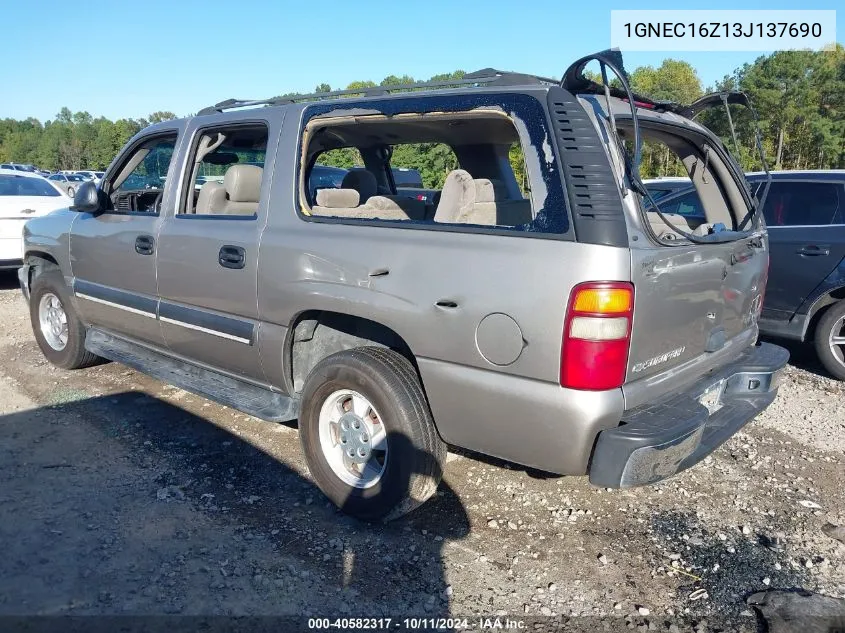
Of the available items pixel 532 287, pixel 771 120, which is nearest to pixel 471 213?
pixel 532 287

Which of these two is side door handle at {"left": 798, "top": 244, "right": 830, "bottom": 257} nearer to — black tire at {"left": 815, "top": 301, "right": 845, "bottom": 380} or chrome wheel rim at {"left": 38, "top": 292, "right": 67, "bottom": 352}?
black tire at {"left": 815, "top": 301, "right": 845, "bottom": 380}

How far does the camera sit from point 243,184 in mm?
4020

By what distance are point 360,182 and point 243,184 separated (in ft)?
3.28

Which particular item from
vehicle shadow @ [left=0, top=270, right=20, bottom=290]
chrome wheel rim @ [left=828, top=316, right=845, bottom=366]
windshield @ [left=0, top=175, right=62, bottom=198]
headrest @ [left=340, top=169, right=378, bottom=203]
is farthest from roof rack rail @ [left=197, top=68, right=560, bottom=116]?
vehicle shadow @ [left=0, top=270, right=20, bottom=290]

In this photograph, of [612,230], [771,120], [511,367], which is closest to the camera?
[612,230]

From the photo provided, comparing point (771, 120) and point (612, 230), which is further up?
point (771, 120)

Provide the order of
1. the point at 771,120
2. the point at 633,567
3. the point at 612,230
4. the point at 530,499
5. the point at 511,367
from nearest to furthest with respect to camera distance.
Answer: the point at 612,230, the point at 511,367, the point at 633,567, the point at 530,499, the point at 771,120

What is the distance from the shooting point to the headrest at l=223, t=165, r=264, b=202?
4016 millimetres

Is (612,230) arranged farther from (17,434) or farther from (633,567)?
(17,434)

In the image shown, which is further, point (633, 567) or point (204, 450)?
point (204, 450)

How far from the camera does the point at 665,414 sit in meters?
2.73

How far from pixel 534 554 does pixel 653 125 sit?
7.05 ft

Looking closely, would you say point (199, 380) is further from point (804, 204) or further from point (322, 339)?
point (804, 204)

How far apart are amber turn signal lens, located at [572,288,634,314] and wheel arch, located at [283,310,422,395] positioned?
97 centimetres
